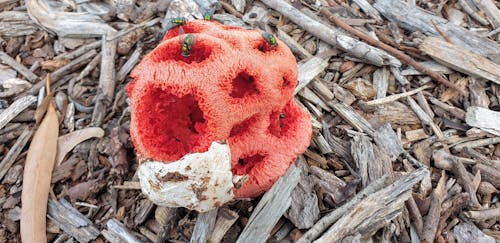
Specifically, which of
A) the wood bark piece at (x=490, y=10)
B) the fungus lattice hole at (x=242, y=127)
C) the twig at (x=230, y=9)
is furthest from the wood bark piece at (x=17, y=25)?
the wood bark piece at (x=490, y=10)

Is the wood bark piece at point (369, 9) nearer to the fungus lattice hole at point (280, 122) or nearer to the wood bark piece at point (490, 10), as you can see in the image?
the wood bark piece at point (490, 10)

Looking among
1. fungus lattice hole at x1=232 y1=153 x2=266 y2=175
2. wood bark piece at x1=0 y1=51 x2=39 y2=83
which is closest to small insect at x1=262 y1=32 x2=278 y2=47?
fungus lattice hole at x1=232 y1=153 x2=266 y2=175

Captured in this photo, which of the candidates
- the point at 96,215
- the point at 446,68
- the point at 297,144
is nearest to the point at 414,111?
the point at 446,68

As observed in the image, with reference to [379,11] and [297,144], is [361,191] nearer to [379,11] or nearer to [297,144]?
[297,144]

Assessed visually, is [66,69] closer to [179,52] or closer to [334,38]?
[179,52]

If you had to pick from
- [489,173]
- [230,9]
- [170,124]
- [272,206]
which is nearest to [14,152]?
[170,124]

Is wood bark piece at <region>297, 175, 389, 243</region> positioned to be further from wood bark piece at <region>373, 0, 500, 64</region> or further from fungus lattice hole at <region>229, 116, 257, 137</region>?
wood bark piece at <region>373, 0, 500, 64</region>
